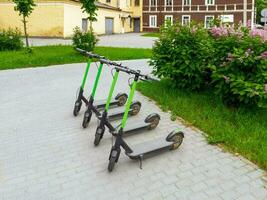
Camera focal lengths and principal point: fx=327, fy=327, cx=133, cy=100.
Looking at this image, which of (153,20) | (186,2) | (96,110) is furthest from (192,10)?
(96,110)

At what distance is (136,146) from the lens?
15.2 feet

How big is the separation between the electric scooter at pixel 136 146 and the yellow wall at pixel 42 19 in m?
25.4

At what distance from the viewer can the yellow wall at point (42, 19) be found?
28297mm

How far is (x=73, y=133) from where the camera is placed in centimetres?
570

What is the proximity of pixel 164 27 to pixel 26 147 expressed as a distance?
15.0 ft

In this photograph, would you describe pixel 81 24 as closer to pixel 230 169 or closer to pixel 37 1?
pixel 37 1

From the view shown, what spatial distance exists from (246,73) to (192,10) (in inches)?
1575

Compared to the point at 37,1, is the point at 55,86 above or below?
below

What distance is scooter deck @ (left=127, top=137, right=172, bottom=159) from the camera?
442 cm

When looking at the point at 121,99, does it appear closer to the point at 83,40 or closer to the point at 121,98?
the point at 121,98

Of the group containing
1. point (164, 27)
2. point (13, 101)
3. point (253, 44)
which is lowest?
point (13, 101)

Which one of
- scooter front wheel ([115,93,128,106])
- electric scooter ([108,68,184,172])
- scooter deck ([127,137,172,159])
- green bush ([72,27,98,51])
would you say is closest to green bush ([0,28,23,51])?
green bush ([72,27,98,51])

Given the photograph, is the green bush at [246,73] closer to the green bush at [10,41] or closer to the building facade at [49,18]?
the green bush at [10,41]

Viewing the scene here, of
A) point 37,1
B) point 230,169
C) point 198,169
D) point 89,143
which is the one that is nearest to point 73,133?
point 89,143
